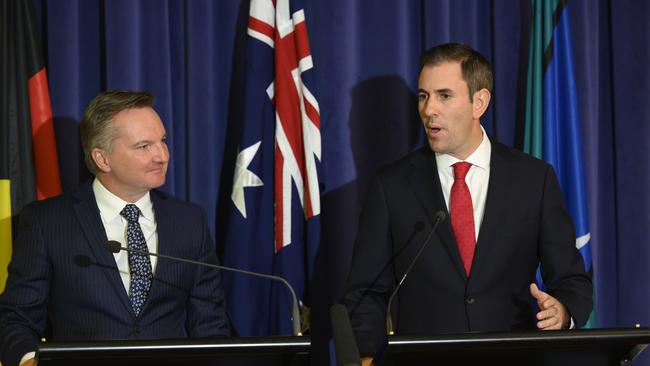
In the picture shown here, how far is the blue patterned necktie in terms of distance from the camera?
285 centimetres

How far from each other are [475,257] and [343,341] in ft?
4.40

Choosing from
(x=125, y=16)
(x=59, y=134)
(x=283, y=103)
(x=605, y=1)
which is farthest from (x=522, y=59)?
(x=59, y=134)

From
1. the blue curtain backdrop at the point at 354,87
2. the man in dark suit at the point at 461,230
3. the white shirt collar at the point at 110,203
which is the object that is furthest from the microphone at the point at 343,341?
the blue curtain backdrop at the point at 354,87

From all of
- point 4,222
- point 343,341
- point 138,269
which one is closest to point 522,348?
point 343,341

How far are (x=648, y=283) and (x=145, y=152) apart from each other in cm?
254

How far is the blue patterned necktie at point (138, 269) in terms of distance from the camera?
112 inches

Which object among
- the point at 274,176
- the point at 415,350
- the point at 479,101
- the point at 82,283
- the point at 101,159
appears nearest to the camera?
the point at 415,350

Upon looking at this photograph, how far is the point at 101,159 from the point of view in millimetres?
2914

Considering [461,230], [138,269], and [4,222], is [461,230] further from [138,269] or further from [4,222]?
[4,222]

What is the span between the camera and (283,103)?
12.2 ft

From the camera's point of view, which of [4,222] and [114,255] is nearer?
[114,255]

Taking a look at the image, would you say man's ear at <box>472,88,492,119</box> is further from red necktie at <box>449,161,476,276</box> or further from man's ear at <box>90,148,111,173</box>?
man's ear at <box>90,148,111,173</box>

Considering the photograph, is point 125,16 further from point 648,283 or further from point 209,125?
point 648,283

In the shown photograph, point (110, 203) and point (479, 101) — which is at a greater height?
point (479, 101)
